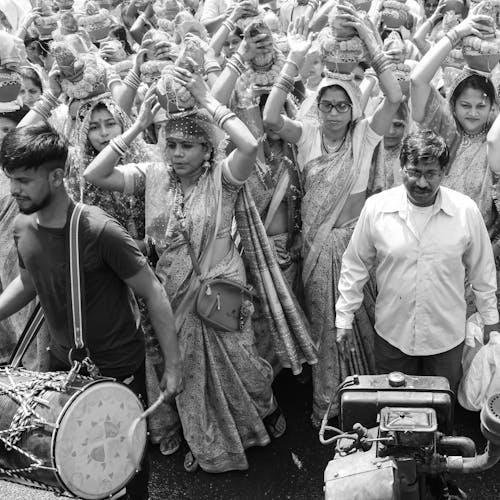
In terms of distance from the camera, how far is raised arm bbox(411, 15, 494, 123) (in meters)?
3.80

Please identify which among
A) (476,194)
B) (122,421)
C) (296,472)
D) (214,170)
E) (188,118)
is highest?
(188,118)

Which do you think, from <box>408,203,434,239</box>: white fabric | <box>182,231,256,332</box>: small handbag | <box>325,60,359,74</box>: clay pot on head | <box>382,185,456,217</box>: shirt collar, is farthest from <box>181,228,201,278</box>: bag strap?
<box>325,60,359,74</box>: clay pot on head

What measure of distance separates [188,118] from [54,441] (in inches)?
66.0

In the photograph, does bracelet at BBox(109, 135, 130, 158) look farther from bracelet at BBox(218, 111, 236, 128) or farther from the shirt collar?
the shirt collar

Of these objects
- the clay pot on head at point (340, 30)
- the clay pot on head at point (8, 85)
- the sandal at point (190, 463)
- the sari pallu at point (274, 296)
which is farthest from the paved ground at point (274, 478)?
the clay pot on head at point (8, 85)

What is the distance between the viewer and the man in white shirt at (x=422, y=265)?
313cm

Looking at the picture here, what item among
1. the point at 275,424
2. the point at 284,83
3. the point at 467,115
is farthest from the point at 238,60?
the point at 275,424

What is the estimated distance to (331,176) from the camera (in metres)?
3.86

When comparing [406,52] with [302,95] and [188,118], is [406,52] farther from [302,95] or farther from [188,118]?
[188,118]

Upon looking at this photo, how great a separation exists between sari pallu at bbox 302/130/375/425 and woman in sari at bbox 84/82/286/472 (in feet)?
1.29

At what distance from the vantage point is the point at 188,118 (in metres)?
3.48

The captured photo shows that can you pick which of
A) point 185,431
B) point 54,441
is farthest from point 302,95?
point 54,441

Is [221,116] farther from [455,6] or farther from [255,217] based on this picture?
[455,6]

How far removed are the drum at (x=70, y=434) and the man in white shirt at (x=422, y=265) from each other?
1.20 metres
